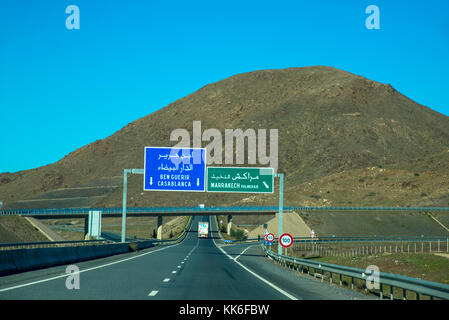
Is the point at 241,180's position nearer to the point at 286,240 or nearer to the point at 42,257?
the point at 286,240

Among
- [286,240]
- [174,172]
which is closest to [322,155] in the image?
[174,172]

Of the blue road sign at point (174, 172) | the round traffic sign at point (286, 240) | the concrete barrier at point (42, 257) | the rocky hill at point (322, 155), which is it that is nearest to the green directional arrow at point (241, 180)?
the blue road sign at point (174, 172)

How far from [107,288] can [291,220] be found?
7977 cm

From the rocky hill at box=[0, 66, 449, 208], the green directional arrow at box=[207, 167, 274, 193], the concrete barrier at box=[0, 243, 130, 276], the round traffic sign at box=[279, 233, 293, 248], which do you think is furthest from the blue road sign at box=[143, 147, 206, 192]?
the rocky hill at box=[0, 66, 449, 208]

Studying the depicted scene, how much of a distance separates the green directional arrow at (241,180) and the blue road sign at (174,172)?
47.8 inches

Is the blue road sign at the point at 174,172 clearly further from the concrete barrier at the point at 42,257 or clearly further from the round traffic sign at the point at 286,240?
the round traffic sign at the point at 286,240

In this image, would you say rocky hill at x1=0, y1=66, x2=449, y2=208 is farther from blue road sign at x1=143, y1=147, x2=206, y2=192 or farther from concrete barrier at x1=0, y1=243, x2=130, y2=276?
concrete barrier at x1=0, y1=243, x2=130, y2=276

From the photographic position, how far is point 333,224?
95375 millimetres

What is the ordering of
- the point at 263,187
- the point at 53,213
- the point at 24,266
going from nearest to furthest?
the point at 24,266
the point at 263,187
the point at 53,213

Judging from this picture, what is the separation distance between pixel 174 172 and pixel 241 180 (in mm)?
5109

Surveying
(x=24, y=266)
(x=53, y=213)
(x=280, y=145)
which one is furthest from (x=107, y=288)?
(x=280, y=145)

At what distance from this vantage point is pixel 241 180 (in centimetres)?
4753
